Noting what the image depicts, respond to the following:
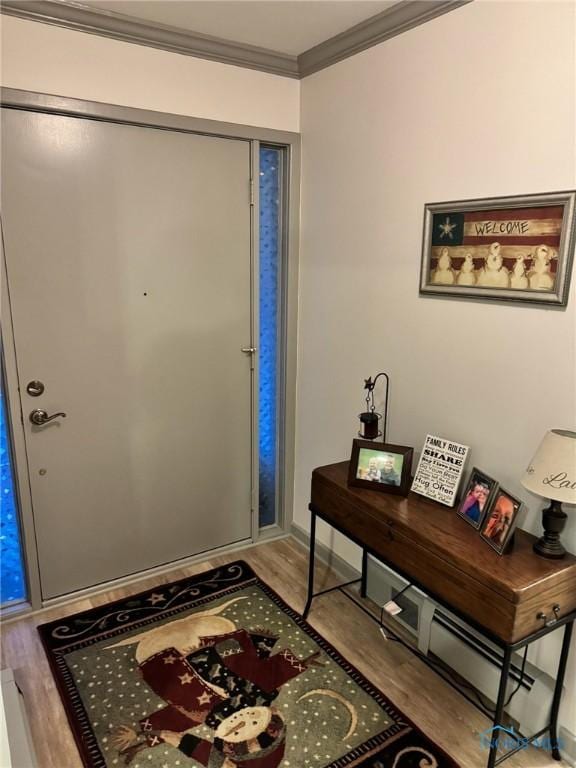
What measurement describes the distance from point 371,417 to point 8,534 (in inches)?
66.3

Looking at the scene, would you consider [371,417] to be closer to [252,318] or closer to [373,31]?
[252,318]

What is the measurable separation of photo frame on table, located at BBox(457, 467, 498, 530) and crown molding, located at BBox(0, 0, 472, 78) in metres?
1.60

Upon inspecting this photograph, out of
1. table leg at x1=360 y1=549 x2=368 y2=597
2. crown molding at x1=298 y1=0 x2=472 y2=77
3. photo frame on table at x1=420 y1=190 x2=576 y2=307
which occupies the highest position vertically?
crown molding at x1=298 y1=0 x2=472 y2=77

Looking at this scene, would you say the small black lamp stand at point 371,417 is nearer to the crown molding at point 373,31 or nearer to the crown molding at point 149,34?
the crown molding at point 373,31

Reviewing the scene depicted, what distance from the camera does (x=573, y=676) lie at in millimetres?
1730

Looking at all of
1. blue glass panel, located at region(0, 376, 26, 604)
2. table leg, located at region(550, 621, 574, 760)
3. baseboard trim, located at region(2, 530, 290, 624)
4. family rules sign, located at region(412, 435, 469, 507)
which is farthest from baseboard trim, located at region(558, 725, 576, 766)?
blue glass panel, located at region(0, 376, 26, 604)

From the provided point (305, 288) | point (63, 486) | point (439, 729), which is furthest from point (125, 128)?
point (439, 729)

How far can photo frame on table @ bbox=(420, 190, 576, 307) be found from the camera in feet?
5.34

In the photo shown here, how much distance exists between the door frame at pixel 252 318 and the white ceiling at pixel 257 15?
35 centimetres

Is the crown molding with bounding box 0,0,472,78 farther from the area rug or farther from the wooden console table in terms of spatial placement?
the area rug

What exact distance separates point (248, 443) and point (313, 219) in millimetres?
1216

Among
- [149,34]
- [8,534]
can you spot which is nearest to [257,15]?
[149,34]

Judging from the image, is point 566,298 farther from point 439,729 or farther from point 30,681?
point 30,681

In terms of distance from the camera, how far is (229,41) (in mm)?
2385
